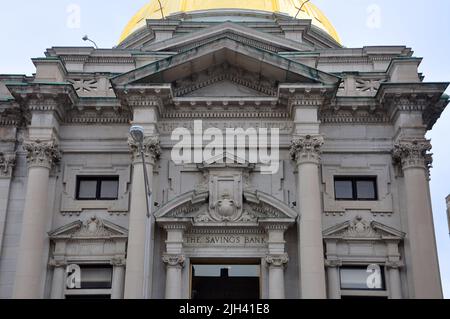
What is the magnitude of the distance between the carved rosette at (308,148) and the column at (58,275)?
9181mm

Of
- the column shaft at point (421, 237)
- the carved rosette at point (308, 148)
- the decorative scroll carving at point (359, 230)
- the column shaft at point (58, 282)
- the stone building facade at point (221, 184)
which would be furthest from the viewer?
the decorative scroll carving at point (359, 230)

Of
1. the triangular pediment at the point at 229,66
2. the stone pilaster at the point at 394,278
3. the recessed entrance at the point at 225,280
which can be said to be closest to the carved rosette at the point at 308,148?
the triangular pediment at the point at 229,66

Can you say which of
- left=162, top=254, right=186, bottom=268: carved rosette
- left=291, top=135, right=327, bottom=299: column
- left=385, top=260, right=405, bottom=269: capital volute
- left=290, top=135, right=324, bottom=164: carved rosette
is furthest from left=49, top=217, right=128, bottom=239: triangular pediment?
left=385, top=260, right=405, bottom=269: capital volute

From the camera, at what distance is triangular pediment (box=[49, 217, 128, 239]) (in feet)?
84.7

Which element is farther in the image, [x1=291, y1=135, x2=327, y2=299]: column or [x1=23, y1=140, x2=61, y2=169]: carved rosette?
[x1=23, y1=140, x2=61, y2=169]: carved rosette

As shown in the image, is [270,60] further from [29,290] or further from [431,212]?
[29,290]

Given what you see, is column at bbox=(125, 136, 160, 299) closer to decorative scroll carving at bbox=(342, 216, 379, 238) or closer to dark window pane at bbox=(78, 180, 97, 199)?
dark window pane at bbox=(78, 180, 97, 199)

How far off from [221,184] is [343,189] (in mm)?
4610

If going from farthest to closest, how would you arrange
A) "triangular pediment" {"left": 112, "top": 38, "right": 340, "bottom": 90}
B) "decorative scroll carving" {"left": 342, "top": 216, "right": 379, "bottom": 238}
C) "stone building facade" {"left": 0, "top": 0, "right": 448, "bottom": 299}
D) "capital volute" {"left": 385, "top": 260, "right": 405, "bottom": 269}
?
"triangular pediment" {"left": 112, "top": 38, "right": 340, "bottom": 90} < "decorative scroll carving" {"left": 342, "top": 216, "right": 379, "bottom": 238} < "capital volute" {"left": 385, "top": 260, "right": 405, "bottom": 269} < "stone building facade" {"left": 0, "top": 0, "right": 448, "bottom": 299}

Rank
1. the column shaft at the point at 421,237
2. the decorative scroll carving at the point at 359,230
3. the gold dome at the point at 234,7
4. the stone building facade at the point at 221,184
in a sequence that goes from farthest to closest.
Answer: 1. the gold dome at the point at 234,7
2. the decorative scroll carving at the point at 359,230
3. the stone building facade at the point at 221,184
4. the column shaft at the point at 421,237

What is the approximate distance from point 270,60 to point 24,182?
1035cm

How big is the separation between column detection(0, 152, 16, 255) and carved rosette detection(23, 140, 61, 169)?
1.54 m

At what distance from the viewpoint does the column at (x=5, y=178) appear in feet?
87.7

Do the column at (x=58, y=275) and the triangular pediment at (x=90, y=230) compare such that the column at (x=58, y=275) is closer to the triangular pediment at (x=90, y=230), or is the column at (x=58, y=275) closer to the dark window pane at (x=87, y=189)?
the triangular pediment at (x=90, y=230)
